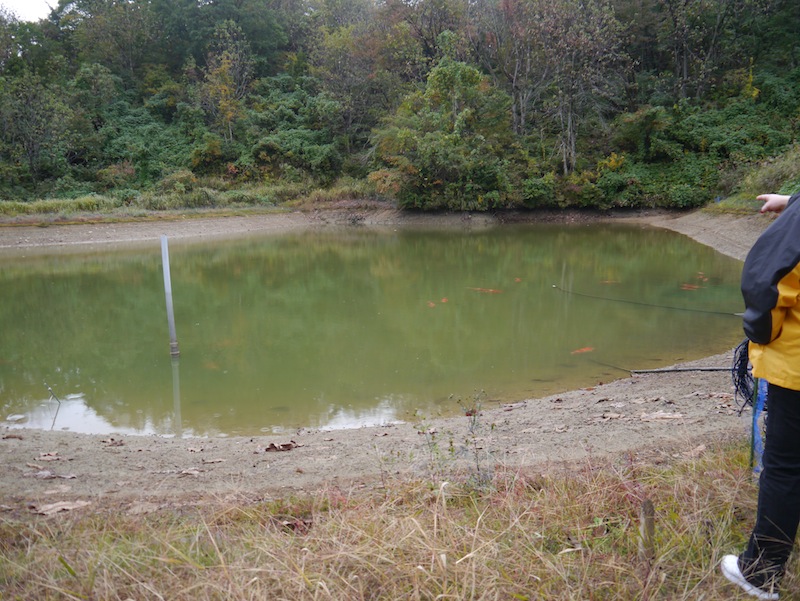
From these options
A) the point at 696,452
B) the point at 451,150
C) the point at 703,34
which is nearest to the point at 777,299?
the point at 696,452

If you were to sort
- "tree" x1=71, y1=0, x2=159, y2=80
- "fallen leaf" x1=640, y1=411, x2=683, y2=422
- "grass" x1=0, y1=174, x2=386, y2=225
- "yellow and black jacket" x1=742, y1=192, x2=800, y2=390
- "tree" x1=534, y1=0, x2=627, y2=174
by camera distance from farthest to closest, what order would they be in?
"tree" x1=71, y1=0, x2=159, y2=80 → "tree" x1=534, y1=0, x2=627, y2=174 → "grass" x1=0, y1=174, x2=386, y2=225 → "fallen leaf" x1=640, y1=411, x2=683, y2=422 → "yellow and black jacket" x1=742, y1=192, x2=800, y2=390

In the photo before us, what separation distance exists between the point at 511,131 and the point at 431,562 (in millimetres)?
28405

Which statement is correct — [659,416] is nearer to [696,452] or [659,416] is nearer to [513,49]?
[696,452]

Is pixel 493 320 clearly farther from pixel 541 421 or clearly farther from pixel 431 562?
pixel 431 562

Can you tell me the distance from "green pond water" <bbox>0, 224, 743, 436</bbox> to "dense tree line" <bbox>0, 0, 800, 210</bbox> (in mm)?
10052

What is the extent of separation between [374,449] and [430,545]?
8.11 feet

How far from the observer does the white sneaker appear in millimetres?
1922

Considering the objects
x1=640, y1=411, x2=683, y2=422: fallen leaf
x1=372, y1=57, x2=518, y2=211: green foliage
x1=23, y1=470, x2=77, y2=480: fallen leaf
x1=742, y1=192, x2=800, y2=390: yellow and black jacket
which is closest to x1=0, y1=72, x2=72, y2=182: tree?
x1=372, y1=57, x2=518, y2=211: green foliage

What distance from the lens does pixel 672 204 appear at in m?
25.0

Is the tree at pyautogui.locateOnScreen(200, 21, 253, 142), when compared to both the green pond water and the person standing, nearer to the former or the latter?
the green pond water

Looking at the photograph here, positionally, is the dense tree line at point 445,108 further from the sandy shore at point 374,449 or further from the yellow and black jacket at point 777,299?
the yellow and black jacket at point 777,299

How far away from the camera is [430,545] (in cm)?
223

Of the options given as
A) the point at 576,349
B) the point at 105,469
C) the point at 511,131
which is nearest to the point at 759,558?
the point at 105,469

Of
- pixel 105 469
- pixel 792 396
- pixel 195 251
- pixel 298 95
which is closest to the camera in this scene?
pixel 792 396
